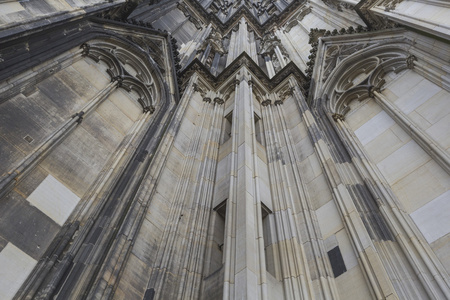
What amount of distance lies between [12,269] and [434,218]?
25.2ft

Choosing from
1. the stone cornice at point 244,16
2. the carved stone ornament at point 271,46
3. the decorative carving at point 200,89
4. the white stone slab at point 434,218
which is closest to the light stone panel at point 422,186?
the white stone slab at point 434,218

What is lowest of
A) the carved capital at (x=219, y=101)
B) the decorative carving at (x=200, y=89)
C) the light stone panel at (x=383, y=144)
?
the light stone panel at (x=383, y=144)

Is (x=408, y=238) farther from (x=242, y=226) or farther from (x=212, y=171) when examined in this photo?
(x=212, y=171)

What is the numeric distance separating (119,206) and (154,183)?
3.59 ft

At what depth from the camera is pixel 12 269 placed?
18.4ft

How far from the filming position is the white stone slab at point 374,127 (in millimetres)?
9857

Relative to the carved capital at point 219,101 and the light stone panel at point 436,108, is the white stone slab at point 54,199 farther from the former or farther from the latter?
the light stone panel at point 436,108

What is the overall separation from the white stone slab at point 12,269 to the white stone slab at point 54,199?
39.8 inches

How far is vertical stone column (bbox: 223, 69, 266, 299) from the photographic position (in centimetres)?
531

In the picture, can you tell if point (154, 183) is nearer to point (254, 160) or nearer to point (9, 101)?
point (254, 160)

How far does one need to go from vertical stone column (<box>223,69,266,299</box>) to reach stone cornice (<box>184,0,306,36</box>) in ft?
68.2

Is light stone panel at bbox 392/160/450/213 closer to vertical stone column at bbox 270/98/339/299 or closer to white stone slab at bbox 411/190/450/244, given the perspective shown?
white stone slab at bbox 411/190/450/244

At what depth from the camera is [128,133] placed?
393 inches

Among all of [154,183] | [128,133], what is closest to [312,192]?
[154,183]
